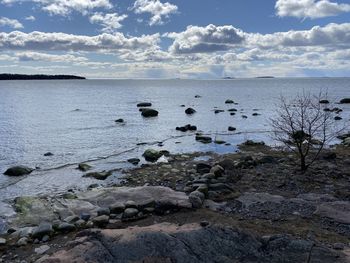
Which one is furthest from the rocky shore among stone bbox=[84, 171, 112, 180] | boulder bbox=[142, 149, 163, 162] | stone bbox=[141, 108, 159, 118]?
stone bbox=[141, 108, 159, 118]

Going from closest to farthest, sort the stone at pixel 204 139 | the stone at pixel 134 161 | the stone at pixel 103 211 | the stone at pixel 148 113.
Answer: the stone at pixel 103 211, the stone at pixel 134 161, the stone at pixel 204 139, the stone at pixel 148 113

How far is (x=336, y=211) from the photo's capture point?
41.5ft

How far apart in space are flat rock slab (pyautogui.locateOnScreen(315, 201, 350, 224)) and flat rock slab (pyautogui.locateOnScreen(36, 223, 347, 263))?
3.36 metres

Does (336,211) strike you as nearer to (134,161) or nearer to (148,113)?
(134,161)

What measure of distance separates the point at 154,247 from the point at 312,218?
5503 mm

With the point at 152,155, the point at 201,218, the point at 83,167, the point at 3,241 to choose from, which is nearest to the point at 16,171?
the point at 83,167

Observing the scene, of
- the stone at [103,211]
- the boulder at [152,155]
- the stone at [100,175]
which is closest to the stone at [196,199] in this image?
the stone at [103,211]

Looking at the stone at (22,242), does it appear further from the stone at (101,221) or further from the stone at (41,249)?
the stone at (101,221)

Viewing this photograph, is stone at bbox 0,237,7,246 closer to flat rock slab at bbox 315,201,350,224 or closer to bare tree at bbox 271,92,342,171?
flat rock slab at bbox 315,201,350,224

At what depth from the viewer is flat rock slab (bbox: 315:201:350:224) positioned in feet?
39.6

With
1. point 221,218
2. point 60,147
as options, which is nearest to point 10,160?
point 60,147

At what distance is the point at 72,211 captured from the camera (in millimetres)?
13945

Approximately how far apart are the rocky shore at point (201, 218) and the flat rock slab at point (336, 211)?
0.10 ft

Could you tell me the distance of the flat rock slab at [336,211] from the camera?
475 inches
